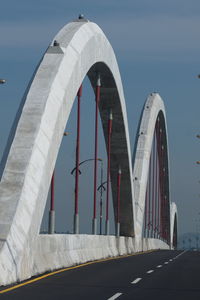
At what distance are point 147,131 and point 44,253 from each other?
4807cm

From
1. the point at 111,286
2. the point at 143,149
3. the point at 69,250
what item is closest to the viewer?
the point at 111,286

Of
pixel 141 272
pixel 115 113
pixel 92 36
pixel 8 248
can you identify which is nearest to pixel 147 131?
Result: pixel 115 113

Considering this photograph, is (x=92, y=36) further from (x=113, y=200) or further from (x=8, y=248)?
(x=113, y=200)

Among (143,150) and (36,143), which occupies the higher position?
(143,150)

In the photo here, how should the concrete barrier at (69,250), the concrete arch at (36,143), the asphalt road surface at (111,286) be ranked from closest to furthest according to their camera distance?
1. the asphalt road surface at (111,286)
2. the concrete arch at (36,143)
3. the concrete barrier at (69,250)

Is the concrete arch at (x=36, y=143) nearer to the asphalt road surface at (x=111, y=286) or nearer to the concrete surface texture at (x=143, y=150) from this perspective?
the asphalt road surface at (x=111, y=286)

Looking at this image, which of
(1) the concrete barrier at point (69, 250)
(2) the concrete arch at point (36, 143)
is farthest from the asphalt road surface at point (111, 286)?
(2) the concrete arch at point (36, 143)

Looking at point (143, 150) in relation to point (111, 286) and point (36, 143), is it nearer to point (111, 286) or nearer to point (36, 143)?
point (36, 143)

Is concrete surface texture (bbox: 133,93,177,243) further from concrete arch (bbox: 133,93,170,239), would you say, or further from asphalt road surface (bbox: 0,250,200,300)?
asphalt road surface (bbox: 0,250,200,300)

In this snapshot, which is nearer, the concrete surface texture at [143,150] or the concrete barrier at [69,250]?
the concrete barrier at [69,250]

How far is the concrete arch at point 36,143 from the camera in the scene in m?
18.6

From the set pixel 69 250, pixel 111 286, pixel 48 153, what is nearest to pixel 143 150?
pixel 69 250

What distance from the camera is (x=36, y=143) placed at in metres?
21.7

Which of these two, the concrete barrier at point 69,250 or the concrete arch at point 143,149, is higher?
the concrete arch at point 143,149
